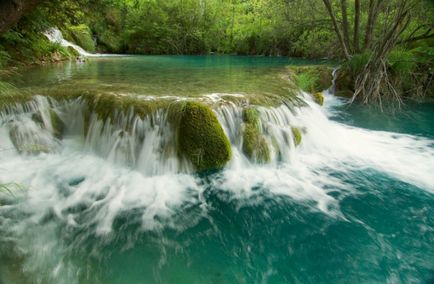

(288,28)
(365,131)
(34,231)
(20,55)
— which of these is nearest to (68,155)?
(34,231)

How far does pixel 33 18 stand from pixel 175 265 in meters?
9.48

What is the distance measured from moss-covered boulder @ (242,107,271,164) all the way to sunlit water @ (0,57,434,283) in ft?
0.56

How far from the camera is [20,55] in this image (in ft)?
→ 37.1

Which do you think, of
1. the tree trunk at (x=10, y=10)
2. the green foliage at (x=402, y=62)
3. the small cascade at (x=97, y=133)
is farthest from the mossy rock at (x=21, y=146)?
the green foliage at (x=402, y=62)

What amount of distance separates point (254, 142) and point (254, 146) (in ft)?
0.26

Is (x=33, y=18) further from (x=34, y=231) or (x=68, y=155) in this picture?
(x=34, y=231)

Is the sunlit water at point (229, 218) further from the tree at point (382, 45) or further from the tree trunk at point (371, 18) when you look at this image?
the tree trunk at point (371, 18)

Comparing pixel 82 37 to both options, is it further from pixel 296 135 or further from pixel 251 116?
pixel 296 135

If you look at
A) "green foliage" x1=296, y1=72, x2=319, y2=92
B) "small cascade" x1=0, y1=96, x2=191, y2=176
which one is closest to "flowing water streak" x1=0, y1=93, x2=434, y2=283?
"small cascade" x1=0, y1=96, x2=191, y2=176

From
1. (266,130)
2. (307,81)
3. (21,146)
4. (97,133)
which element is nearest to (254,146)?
(266,130)

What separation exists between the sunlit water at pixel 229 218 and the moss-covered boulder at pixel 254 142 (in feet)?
0.56

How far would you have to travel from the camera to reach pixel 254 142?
5340 millimetres

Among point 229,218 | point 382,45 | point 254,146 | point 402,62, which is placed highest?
point 382,45

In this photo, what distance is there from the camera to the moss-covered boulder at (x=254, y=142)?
5297mm
